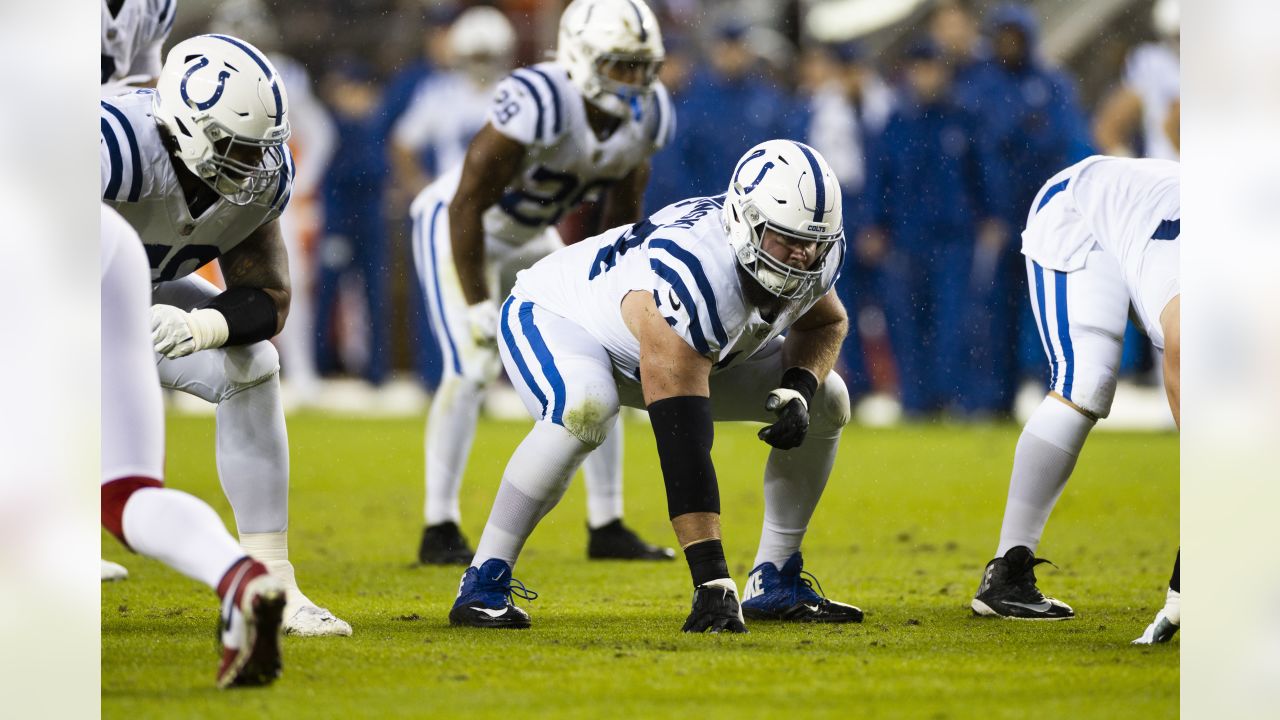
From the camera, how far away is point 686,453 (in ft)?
9.21

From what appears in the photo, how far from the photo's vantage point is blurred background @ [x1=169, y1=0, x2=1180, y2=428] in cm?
690

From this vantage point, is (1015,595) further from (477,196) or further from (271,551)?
(477,196)

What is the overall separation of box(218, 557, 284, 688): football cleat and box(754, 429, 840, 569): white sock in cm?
117

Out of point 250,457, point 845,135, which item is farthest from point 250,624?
point 845,135

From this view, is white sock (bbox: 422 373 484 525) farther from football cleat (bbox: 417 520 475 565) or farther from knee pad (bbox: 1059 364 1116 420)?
knee pad (bbox: 1059 364 1116 420)

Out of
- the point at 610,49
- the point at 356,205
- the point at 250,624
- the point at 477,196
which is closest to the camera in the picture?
the point at 250,624

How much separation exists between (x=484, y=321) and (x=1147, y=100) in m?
4.21

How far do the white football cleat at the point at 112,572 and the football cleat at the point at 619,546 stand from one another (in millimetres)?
1131

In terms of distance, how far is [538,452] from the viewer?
2969 millimetres

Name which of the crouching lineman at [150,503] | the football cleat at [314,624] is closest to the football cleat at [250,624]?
the crouching lineman at [150,503]

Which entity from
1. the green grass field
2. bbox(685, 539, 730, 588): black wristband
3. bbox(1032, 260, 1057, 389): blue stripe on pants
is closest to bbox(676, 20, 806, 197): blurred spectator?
the green grass field
